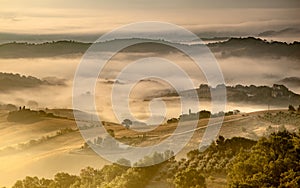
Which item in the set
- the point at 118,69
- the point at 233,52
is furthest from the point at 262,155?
the point at 233,52

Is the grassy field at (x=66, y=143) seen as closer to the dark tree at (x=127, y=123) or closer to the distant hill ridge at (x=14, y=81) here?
the dark tree at (x=127, y=123)

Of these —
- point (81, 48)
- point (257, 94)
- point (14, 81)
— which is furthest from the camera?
point (257, 94)

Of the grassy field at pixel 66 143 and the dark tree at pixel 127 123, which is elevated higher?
the dark tree at pixel 127 123

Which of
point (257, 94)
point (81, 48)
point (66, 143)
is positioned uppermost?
point (81, 48)

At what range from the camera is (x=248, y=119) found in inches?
1192

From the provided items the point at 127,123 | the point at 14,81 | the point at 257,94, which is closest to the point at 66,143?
the point at 127,123

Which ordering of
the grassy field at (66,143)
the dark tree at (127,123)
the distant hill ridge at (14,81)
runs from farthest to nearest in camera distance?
the distant hill ridge at (14,81)
the dark tree at (127,123)
the grassy field at (66,143)

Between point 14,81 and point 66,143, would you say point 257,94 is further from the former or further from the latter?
point 66,143

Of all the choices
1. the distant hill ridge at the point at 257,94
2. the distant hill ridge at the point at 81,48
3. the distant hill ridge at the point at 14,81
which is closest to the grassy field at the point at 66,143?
the distant hill ridge at the point at 81,48

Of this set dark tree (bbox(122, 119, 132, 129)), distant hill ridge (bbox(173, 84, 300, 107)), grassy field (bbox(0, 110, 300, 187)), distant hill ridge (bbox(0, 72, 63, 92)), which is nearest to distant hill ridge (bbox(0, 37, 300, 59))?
distant hill ridge (bbox(0, 72, 63, 92))

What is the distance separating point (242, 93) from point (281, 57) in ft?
17.4

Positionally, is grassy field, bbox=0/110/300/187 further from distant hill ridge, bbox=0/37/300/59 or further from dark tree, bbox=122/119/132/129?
distant hill ridge, bbox=0/37/300/59

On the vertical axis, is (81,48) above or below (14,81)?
above

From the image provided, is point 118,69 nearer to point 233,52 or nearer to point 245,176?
point 233,52
